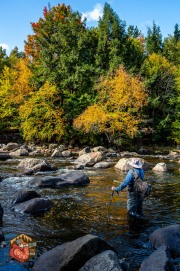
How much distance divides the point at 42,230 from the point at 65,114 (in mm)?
28110

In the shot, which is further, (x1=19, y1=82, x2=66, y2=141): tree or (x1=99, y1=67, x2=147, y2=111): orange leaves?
(x1=19, y1=82, x2=66, y2=141): tree

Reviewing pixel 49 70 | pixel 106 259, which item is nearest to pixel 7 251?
pixel 106 259

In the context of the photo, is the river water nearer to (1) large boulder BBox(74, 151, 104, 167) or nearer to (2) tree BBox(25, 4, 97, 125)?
(1) large boulder BBox(74, 151, 104, 167)

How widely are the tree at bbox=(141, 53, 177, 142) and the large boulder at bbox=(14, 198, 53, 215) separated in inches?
1181

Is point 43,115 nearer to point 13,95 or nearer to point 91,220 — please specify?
point 13,95

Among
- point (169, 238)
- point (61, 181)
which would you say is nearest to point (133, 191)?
point (169, 238)

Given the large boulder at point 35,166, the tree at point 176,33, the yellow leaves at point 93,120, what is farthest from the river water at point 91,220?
the tree at point 176,33

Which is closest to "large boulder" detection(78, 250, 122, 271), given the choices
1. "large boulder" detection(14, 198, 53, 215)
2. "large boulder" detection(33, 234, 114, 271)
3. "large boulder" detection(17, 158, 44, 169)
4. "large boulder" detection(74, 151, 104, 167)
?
"large boulder" detection(33, 234, 114, 271)

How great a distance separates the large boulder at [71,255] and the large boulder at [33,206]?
394 cm

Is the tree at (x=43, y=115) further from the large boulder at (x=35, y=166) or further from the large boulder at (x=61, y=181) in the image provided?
the large boulder at (x=61, y=181)

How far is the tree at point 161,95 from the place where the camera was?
38822 mm

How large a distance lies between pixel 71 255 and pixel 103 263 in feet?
2.05

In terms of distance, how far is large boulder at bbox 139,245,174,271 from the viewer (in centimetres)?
541

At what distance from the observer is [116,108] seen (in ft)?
112
